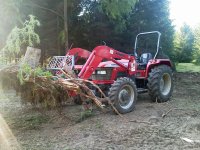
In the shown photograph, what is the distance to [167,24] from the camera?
26281 mm

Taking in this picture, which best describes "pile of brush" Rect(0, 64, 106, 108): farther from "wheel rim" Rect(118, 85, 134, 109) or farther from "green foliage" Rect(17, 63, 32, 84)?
"wheel rim" Rect(118, 85, 134, 109)

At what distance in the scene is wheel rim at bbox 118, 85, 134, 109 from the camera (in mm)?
8072

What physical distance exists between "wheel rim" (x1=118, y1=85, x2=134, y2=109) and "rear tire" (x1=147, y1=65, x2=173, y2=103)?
3.60 feet

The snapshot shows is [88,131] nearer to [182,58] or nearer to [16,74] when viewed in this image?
[16,74]

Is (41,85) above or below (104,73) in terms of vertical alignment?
below

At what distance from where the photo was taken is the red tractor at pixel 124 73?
7949mm

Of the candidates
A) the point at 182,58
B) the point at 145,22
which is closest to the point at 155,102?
the point at 145,22

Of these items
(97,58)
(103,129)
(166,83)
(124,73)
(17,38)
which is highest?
(17,38)

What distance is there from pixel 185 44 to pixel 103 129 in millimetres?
55654

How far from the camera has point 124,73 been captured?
906 centimetres

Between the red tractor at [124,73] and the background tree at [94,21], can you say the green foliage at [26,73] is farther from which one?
the background tree at [94,21]

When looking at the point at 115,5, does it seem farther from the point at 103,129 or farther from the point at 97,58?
the point at 103,129

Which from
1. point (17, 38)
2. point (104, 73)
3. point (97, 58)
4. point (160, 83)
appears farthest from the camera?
point (160, 83)

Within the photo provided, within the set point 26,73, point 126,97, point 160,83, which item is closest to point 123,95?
point 126,97
